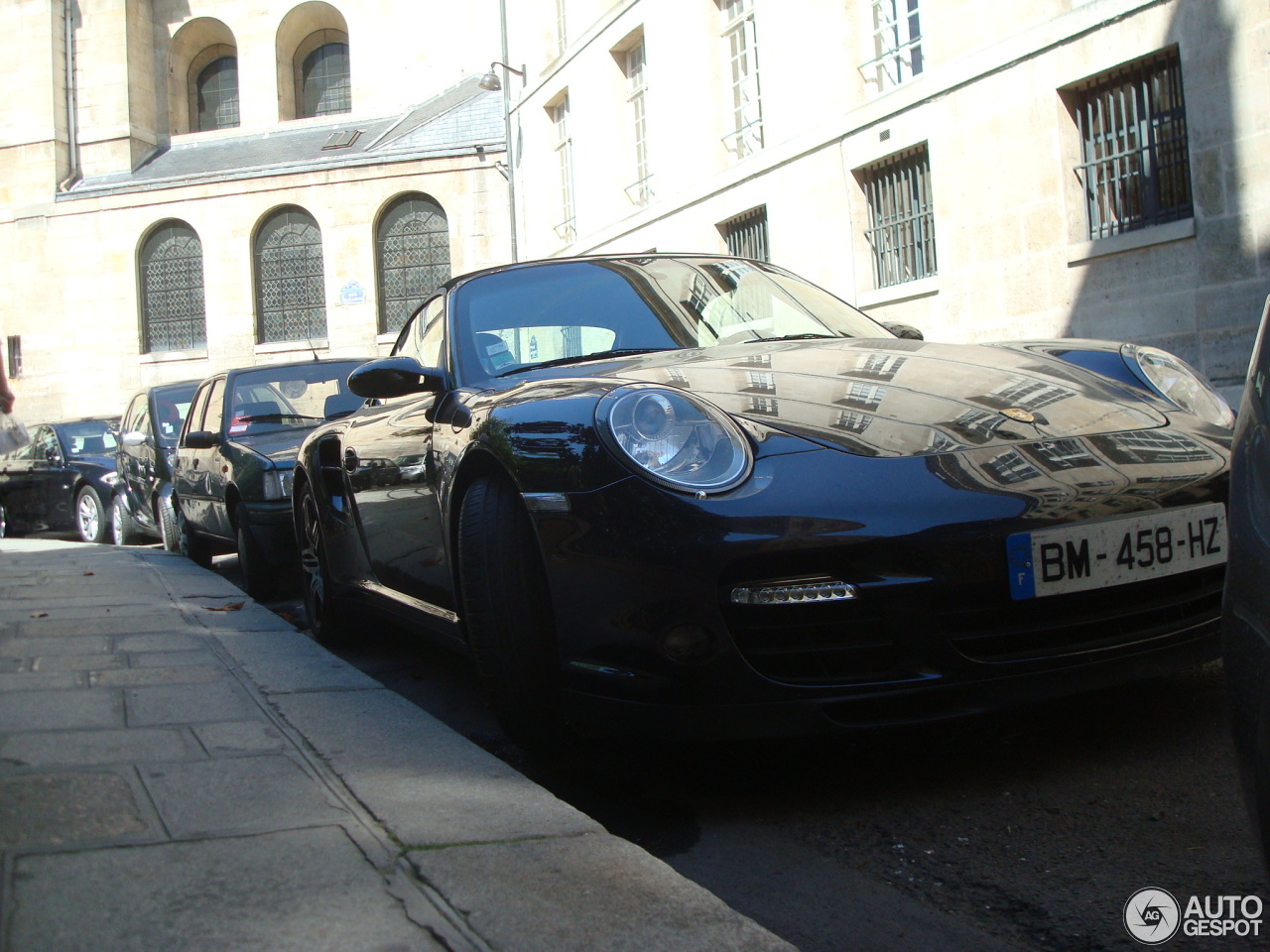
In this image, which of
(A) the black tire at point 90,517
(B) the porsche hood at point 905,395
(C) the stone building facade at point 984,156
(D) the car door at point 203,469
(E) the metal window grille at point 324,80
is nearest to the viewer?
(B) the porsche hood at point 905,395

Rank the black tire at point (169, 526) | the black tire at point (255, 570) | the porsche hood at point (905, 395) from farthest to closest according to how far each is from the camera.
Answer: the black tire at point (169, 526)
the black tire at point (255, 570)
the porsche hood at point (905, 395)

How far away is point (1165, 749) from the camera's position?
2.84 meters

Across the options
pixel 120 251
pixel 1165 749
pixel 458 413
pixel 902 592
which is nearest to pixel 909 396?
pixel 902 592

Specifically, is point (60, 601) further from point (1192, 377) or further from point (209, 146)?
point (209, 146)

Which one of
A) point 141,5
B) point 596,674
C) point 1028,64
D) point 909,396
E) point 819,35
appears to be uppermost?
point 141,5

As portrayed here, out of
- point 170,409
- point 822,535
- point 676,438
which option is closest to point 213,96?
point 170,409

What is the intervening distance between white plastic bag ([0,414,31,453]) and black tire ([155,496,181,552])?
19.6 feet

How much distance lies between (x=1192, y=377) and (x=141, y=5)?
3843cm

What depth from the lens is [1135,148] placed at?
11203 millimetres

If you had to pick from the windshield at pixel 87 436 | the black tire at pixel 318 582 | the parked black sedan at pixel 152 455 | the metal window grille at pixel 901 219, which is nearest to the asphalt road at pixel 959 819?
the black tire at pixel 318 582

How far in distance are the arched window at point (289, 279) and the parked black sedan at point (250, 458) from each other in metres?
24.6

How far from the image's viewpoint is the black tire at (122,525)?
11961 millimetres

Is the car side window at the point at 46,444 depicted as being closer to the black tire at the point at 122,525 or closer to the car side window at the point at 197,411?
the black tire at the point at 122,525

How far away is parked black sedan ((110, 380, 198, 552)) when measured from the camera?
33.1 ft
